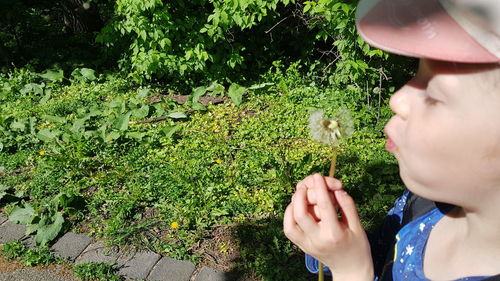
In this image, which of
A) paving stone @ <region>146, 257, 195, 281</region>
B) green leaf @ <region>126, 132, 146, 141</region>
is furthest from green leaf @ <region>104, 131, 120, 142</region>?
paving stone @ <region>146, 257, 195, 281</region>

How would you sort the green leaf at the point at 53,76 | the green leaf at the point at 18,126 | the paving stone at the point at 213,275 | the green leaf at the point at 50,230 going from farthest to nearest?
1. the green leaf at the point at 53,76
2. the green leaf at the point at 18,126
3. the green leaf at the point at 50,230
4. the paving stone at the point at 213,275

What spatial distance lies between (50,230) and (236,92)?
267cm

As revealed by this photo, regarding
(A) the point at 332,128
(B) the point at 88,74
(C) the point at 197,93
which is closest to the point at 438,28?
(A) the point at 332,128

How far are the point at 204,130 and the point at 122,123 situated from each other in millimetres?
836

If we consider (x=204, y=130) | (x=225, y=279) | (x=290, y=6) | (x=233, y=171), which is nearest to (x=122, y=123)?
(x=204, y=130)

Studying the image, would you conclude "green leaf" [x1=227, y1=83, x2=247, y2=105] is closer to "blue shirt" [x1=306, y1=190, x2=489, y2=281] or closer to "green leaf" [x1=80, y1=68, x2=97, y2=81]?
"green leaf" [x1=80, y1=68, x2=97, y2=81]

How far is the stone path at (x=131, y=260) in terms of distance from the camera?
2.90 m

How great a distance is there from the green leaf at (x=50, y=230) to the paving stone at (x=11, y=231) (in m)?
0.19

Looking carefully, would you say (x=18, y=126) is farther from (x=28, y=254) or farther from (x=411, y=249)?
(x=411, y=249)

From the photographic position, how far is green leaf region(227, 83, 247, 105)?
518 centimetres

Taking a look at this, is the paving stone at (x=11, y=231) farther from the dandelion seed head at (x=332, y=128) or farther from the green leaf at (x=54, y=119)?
the dandelion seed head at (x=332, y=128)

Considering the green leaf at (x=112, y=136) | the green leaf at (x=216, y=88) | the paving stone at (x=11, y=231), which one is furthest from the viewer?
the green leaf at (x=216, y=88)

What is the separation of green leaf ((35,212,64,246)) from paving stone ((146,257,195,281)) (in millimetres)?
859

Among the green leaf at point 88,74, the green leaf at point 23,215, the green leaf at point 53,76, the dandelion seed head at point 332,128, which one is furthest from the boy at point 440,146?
the green leaf at point 53,76
